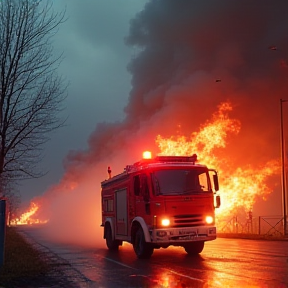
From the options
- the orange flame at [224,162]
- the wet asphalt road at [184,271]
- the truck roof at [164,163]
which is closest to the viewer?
the wet asphalt road at [184,271]

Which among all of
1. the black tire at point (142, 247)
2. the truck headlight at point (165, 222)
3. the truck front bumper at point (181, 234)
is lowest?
the black tire at point (142, 247)

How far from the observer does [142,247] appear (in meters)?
14.8

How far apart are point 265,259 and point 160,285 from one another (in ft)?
16.3

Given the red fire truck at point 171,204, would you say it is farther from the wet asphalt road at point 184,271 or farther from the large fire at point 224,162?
the large fire at point 224,162

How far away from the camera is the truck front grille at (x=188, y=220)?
1455 cm

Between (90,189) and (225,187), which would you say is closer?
(225,187)

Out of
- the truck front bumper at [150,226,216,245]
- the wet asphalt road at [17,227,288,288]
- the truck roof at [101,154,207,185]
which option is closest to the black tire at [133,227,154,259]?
the wet asphalt road at [17,227,288,288]

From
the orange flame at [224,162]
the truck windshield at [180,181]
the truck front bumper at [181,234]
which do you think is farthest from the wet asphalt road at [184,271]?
the orange flame at [224,162]

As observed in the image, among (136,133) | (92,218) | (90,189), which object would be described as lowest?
(92,218)

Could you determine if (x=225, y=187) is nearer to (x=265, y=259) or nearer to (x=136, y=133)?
(x=136, y=133)

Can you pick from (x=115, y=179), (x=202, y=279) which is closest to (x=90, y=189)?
(x=115, y=179)

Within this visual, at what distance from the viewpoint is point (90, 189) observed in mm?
57688

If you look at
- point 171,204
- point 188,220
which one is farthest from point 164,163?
point 188,220

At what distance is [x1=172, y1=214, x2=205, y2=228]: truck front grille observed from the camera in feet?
47.8
